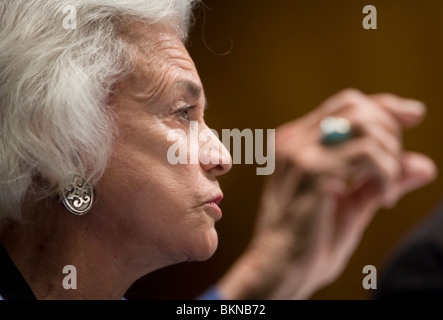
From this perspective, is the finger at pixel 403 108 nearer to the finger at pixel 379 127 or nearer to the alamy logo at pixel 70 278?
the finger at pixel 379 127

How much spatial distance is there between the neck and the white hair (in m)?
0.05

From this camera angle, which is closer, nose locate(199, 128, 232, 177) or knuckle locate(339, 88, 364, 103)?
nose locate(199, 128, 232, 177)

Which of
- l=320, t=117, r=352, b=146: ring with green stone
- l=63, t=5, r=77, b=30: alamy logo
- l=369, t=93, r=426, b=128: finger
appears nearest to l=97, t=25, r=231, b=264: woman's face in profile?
l=63, t=5, r=77, b=30: alamy logo

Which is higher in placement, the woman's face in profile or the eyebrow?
the eyebrow

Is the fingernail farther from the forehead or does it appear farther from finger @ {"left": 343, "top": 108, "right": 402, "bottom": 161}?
the forehead

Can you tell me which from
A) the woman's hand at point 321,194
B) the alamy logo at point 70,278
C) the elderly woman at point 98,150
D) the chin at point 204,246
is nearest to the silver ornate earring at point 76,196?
the elderly woman at point 98,150

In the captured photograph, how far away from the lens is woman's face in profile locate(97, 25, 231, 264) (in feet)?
3.69

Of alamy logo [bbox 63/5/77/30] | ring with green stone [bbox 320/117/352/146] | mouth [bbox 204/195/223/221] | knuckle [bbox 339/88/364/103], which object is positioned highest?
alamy logo [bbox 63/5/77/30]

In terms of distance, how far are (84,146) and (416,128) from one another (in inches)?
28.7

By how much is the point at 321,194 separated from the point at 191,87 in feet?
1.23

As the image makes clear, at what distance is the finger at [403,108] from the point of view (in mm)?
1303

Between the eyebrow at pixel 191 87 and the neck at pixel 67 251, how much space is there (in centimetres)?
30

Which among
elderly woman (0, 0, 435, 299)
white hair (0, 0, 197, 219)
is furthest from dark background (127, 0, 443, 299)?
white hair (0, 0, 197, 219)

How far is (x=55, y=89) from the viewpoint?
1.08 m
